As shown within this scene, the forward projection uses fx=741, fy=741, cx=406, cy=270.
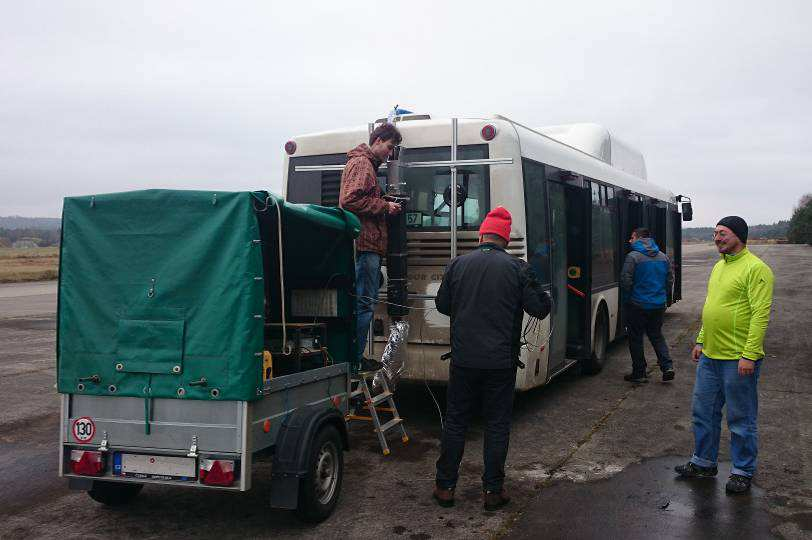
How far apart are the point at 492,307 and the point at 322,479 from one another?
163 cm

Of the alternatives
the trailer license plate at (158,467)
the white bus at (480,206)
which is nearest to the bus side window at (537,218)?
the white bus at (480,206)

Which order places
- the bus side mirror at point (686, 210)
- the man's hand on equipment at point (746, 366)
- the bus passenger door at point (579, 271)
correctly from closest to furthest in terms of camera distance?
the man's hand on equipment at point (746, 366) → the bus passenger door at point (579, 271) → the bus side mirror at point (686, 210)

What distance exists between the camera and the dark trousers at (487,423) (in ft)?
16.9

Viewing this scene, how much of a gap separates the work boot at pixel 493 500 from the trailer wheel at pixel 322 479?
3.35 ft

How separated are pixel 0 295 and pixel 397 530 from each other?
28.5m

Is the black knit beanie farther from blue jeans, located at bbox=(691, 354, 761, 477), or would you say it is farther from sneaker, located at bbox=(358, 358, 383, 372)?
sneaker, located at bbox=(358, 358, 383, 372)

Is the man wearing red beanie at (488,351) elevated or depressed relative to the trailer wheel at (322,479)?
elevated

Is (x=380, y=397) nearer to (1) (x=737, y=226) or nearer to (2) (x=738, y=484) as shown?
(2) (x=738, y=484)

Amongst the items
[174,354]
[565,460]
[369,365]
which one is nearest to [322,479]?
[174,354]

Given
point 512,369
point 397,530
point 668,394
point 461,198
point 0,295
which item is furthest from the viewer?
point 0,295

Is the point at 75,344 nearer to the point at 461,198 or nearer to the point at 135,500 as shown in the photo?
the point at 135,500

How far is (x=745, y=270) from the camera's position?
5.46 m

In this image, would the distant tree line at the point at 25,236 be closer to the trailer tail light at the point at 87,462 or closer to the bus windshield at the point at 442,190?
the bus windshield at the point at 442,190

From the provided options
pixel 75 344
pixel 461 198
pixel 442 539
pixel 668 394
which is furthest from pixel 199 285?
pixel 668 394
